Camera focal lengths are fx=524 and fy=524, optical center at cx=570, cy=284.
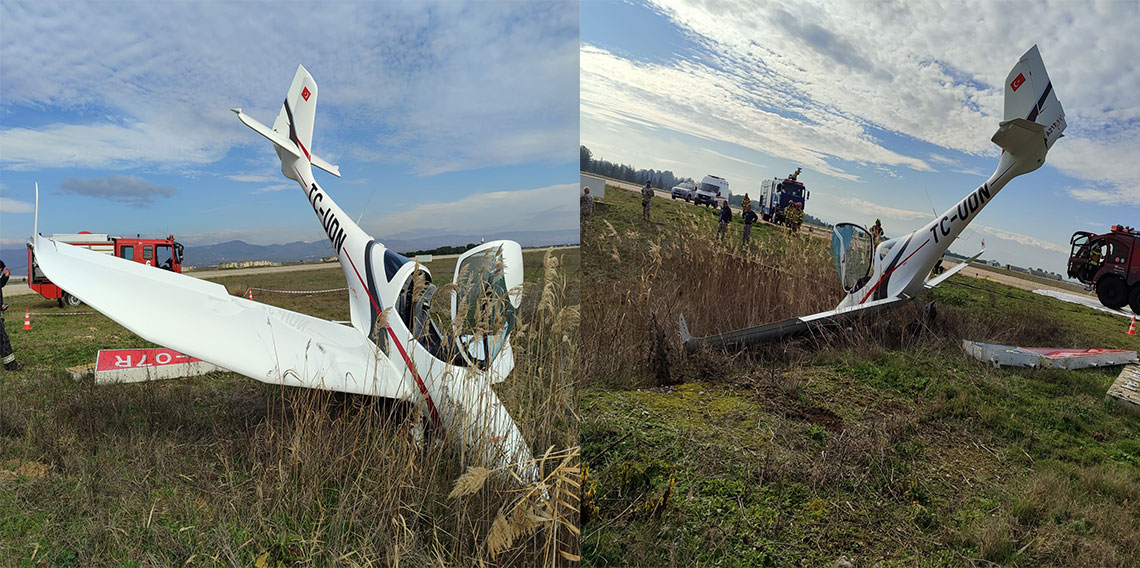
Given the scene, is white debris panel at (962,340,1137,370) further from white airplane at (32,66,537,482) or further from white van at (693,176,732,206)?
white airplane at (32,66,537,482)

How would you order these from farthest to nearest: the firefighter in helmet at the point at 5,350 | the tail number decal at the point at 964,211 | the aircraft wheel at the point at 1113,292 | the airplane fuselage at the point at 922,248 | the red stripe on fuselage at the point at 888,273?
the firefighter in helmet at the point at 5,350 < the red stripe on fuselage at the point at 888,273 < the tail number decal at the point at 964,211 < the airplane fuselage at the point at 922,248 < the aircraft wheel at the point at 1113,292

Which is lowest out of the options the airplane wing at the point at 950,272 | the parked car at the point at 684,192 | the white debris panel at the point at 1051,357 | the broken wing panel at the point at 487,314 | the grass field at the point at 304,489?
the grass field at the point at 304,489

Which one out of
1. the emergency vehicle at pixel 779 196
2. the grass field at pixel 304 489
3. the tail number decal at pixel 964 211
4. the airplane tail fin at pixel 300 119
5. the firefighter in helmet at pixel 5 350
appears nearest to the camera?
the grass field at pixel 304 489

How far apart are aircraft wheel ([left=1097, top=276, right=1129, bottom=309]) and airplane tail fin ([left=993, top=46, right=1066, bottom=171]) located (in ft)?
2.67

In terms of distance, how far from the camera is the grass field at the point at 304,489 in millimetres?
1953

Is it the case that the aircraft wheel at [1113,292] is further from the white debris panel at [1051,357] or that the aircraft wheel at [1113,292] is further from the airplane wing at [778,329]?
the airplane wing at [778,329]

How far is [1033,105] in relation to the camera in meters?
2.81

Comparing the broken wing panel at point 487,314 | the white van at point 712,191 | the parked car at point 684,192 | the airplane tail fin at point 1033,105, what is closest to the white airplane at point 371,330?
the broken wing panel at point 487,314

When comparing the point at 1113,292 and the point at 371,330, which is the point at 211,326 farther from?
the point at 1113,292

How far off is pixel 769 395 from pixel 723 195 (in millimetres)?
2623

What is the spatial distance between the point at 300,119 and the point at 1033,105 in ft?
26.1

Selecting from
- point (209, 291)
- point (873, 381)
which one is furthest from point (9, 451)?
point (873, 381)

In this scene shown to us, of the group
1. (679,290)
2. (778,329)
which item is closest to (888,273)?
(778,329)

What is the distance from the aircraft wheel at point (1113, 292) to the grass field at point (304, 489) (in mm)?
3079
